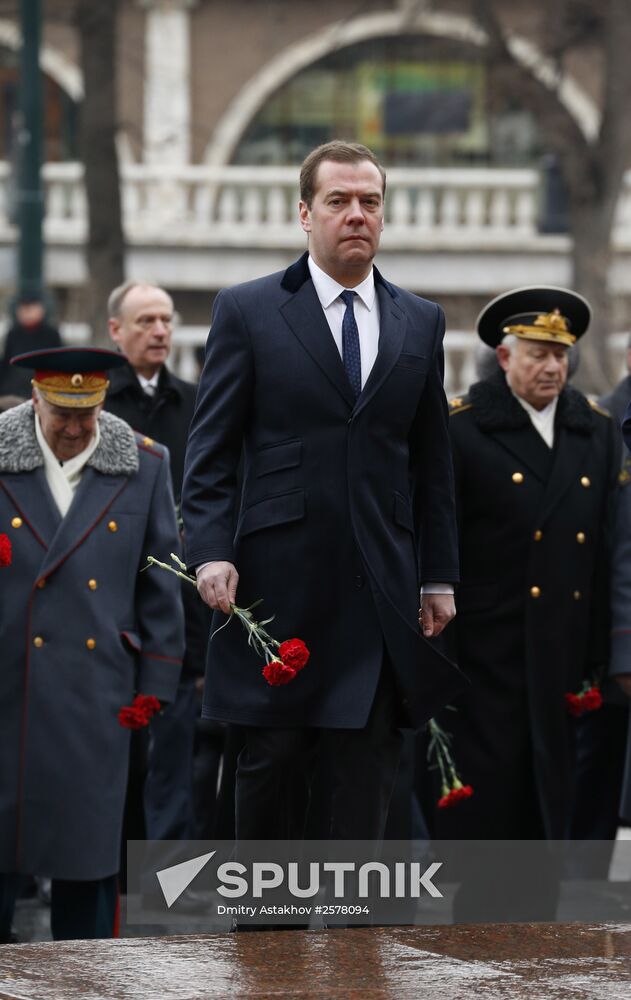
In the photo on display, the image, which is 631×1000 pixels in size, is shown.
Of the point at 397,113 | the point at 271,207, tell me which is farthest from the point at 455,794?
the point at 397,113

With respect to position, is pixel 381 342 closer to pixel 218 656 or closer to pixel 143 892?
pixel 218 656

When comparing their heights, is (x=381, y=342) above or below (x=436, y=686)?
above

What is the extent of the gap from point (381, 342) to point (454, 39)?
1054 inches

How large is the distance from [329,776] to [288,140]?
2887 centimetres

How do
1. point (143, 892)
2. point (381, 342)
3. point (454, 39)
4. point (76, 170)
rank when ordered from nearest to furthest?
point (381, 342) < point (143, 892) < point (76, 170) < point (454, 39)

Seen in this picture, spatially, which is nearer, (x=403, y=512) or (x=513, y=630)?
(x=403, y=512)

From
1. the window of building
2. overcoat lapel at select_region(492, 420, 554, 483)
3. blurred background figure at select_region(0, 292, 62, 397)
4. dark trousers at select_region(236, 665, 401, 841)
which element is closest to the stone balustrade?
the window of building

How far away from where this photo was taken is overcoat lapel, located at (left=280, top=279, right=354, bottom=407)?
5.73 meters

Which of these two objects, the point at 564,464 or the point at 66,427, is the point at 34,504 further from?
the point at 564,464

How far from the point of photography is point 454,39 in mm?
31750

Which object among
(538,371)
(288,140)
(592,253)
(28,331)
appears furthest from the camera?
(288,140)

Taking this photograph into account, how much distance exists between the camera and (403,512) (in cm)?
583

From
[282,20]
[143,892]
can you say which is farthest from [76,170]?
[143,892]

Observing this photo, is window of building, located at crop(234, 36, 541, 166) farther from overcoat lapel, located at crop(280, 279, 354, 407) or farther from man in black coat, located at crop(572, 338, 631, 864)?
overcoat lapel, located at crop(280, 279, 354, 407)
